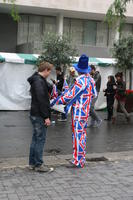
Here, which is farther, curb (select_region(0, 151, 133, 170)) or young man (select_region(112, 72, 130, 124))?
young man (select_region(112, 72, 130, 124))

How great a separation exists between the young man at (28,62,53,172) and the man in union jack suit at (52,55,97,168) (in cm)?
41

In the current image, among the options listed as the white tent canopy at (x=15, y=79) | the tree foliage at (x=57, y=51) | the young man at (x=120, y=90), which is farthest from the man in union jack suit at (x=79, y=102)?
the white tent canopy at (x=15, y=79)

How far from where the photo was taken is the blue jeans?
5.81m

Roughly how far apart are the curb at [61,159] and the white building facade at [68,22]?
15384 mm

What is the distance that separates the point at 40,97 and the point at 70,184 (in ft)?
4.58

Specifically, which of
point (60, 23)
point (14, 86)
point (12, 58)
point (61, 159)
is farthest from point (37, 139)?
point (60, 23)

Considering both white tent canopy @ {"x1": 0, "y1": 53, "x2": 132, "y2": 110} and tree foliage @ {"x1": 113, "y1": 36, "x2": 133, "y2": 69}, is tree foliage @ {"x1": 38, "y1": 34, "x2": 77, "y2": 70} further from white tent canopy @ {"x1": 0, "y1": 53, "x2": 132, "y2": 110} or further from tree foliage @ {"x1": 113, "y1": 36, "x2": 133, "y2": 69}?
tree foliage @ {"x1": 113, "y1": 36, "x2": 133, "y2": 69}

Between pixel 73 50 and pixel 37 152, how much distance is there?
8.84 meters

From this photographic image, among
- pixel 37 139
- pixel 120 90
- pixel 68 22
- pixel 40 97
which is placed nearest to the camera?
pixel 40 97

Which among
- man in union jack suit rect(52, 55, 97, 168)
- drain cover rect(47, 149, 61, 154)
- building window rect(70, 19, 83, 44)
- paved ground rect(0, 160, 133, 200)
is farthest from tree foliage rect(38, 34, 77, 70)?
building window rect(70, 19, 83, 44)

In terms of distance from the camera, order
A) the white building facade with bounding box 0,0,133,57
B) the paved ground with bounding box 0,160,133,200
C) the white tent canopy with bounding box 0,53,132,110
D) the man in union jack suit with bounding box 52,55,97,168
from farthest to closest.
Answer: the white building facade with bounding box 0,0,133,57 < the white tent canopy with bounding box 0,53,132,110 < the man in union jack suit with bounding box 52,55,97,168 < the paved ground with bounding box 0,160,133,200

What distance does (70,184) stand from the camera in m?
5.28

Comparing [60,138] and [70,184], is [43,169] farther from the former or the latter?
[60,138]

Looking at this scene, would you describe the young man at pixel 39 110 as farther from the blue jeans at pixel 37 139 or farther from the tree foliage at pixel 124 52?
the tree foliage at pixel 124 52
